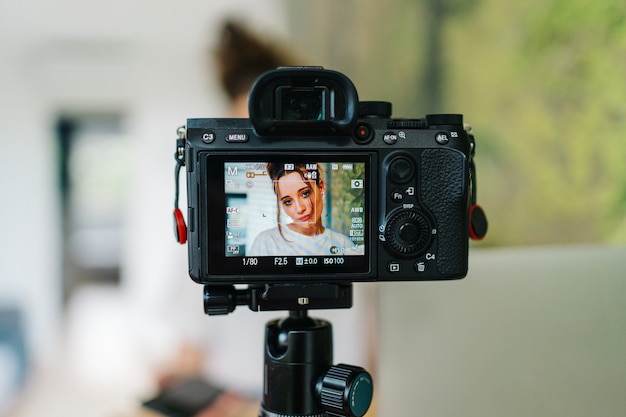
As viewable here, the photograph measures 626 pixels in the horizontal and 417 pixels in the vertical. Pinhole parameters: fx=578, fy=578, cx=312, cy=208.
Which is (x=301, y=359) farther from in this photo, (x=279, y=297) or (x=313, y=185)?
(x=313, y=185)

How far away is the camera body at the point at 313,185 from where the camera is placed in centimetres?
57

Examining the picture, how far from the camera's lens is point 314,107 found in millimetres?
607

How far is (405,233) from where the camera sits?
592 millimetres

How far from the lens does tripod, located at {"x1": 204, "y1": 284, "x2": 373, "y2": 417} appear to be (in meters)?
0.59

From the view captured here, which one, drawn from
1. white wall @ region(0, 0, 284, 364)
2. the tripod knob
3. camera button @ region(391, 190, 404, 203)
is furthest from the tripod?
white wall @ region(0, 0, 284, 364)

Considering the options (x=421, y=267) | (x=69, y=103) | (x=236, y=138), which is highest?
(x=69, y=103)

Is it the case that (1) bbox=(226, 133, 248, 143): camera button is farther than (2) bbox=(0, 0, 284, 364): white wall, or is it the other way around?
(2) bbox=(0, 0, 284, 364): white wall

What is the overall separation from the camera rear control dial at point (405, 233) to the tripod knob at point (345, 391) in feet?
0.44

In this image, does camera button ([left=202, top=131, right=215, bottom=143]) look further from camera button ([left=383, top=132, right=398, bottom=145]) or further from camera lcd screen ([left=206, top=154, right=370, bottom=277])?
camera button ([left=383, top=132, right=398, bottom=145])

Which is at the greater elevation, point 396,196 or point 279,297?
point 396,196

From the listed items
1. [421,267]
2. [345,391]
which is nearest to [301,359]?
[345,391]

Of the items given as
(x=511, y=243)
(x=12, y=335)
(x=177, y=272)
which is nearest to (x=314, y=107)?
A: (x=511, y=243)

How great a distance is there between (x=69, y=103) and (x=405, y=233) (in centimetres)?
332

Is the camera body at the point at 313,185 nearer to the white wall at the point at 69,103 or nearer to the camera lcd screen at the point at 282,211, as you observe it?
the camera lcd screen at the point at 282,211
